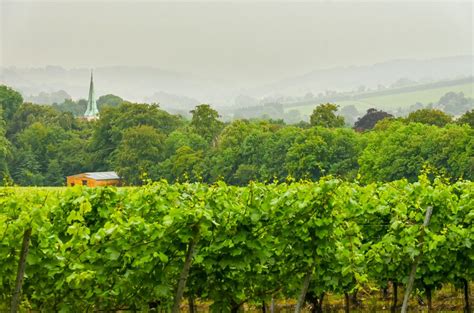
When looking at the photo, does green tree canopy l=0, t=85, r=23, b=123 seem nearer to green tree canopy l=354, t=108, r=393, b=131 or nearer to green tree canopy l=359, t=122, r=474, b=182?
green tree canopy l=354, t=108, r=393, b=131

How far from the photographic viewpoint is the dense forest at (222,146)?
7362 centimetres

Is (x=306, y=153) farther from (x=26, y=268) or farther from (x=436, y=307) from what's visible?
(x=26, y=268)

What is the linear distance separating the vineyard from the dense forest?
53.0 m

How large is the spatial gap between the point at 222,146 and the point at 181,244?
90087mm

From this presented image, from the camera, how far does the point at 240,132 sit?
99.5 m

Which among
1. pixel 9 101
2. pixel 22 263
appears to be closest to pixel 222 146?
pixel 9 101

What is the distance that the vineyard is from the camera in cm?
914

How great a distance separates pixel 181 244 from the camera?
983 cm

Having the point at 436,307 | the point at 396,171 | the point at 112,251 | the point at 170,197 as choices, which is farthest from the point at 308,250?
the point at 396,171

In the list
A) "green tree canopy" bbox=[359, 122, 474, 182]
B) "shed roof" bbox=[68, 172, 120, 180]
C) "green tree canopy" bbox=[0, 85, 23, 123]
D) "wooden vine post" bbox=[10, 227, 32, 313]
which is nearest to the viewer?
"wooden vine post" bbox=[10, 227, 32, 313]

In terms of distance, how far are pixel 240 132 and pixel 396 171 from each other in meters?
31.1

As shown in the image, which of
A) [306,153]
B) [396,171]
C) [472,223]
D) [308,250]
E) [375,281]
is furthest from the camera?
[306,153]

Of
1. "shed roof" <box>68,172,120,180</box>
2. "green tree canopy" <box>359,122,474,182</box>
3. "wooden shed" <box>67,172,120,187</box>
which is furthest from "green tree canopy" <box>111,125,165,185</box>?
"green tree canopy" <box>359,122,474,182</box>

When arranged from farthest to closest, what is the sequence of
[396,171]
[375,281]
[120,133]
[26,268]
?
[120,133], [396,171], [375,281], [26,268]
